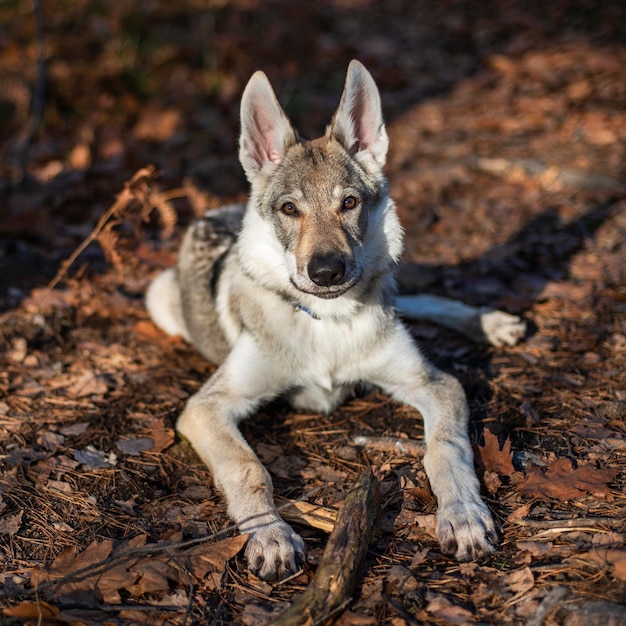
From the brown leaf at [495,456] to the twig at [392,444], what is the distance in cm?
34

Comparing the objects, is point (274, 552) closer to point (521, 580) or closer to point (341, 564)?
point (341, 564)

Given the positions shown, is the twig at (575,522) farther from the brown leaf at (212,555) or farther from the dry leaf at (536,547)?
the brown leaf at (212,555)

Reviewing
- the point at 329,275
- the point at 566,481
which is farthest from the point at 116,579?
the point at 566,481

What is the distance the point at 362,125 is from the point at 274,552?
2628 mm

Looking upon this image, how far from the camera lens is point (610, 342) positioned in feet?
15.2

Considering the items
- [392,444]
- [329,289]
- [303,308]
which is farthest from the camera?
[303,308]

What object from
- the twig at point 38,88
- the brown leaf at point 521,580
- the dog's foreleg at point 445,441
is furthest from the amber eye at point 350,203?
the twig at point 38,88

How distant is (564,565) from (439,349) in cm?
234

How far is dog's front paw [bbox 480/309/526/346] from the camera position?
15.8 ft

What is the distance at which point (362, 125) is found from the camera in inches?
167

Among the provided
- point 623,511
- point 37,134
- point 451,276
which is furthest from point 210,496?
point 37,134

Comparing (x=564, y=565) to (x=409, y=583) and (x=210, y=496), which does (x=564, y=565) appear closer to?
(x=409, y=583)

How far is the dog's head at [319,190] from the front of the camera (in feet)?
12.2

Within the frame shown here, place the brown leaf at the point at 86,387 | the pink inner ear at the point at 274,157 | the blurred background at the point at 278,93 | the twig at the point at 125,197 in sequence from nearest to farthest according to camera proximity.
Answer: the pink inner ear at the point at 274,157
the brown leaf at the point at 86,387
the twig at the point at 125,197
the blurred background at the point at 278,93
